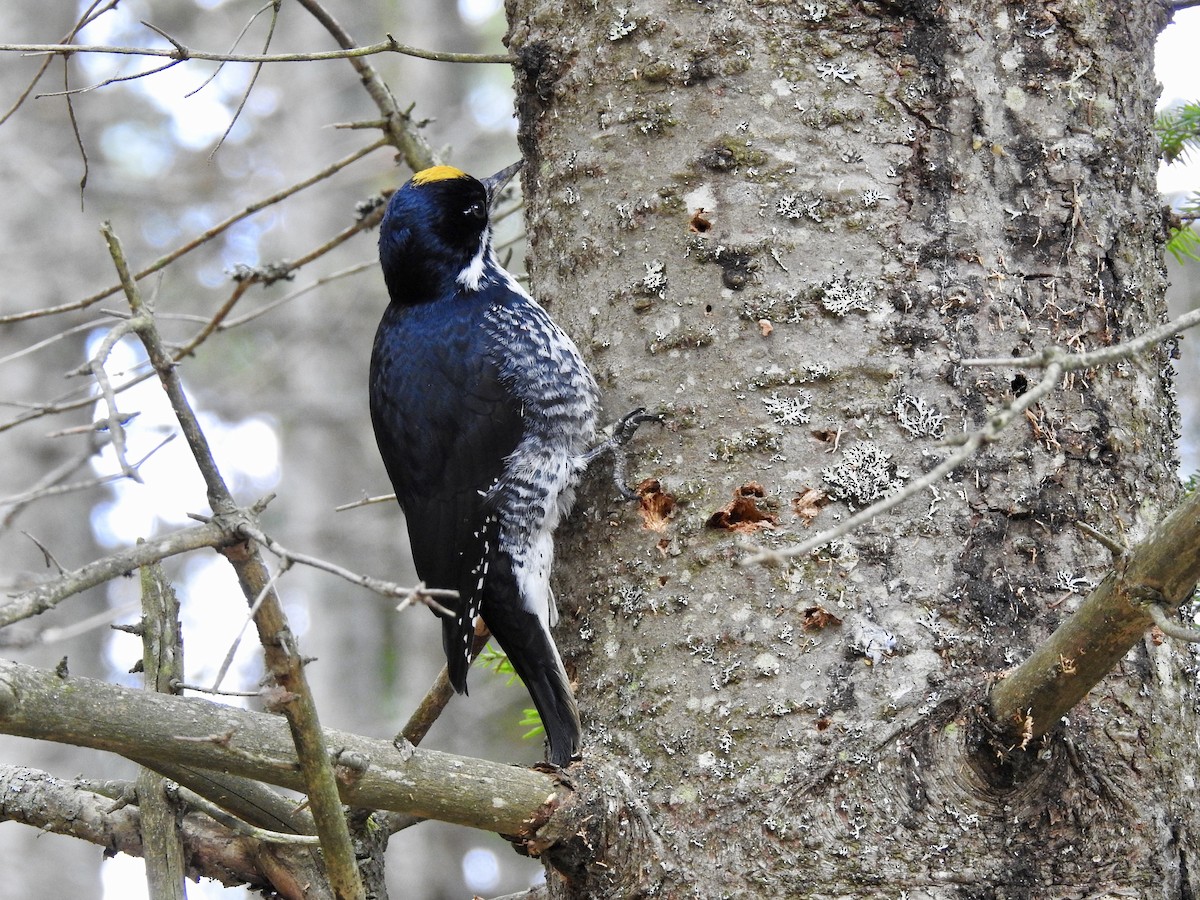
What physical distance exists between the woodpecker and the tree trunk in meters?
0.24

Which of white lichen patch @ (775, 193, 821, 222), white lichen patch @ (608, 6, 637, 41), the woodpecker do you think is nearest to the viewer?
white lichen patch @ (775, 193, 821, 222)

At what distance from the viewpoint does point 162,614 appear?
6.50ft

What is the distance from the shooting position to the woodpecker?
252 centimetres

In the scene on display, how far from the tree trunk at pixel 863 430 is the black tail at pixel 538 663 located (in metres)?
0.08

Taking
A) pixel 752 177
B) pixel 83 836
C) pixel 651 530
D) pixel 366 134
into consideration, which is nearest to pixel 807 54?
pixel 752 177

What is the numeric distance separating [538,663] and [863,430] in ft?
2.56

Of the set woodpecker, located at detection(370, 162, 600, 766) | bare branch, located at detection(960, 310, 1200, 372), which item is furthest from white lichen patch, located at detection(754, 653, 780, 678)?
bare branch, located at detection(960, 310, 1200, 372)

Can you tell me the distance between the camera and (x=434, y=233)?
311 centimetres

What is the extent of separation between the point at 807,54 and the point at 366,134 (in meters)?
9.80

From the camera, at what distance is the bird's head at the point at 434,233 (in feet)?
10.1

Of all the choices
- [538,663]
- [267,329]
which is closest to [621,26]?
[538,663]

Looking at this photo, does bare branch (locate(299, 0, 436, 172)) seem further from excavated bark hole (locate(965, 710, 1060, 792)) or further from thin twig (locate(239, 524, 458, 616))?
excavated bark hole (locate(965, 710, 1060, 792))

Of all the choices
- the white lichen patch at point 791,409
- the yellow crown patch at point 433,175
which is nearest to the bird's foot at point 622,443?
the white lichen patch at point 791,409

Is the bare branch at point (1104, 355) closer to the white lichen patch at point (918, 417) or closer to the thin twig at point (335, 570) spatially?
the thin twig at point (335, 570)
